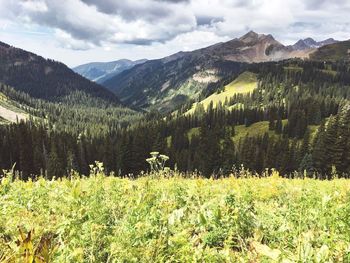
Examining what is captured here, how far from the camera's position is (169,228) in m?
5.07

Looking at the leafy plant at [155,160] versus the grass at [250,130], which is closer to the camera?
the leafy plant at [155,160]

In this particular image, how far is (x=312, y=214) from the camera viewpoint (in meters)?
6.04

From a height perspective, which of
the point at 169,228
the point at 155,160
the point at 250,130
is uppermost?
the point at 155,160

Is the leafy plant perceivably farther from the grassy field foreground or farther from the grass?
the grass

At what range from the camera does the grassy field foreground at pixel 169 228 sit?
393 cm

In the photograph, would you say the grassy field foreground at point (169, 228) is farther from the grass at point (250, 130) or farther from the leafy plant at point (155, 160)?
the grass at point (250, 130)

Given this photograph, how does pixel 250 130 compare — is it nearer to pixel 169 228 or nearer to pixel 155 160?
pixel 155 160

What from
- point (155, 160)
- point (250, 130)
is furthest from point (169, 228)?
point (250, 130)

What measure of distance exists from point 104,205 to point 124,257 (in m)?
2.49

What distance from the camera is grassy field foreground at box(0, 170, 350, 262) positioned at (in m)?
3.93

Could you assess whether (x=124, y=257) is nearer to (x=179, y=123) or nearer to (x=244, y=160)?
(x=244, y=160)

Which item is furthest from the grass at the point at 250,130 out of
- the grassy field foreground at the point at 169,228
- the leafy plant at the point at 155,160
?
the grassy field foreground at the point at 169,228

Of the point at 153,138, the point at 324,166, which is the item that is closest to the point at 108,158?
the point at 153,138

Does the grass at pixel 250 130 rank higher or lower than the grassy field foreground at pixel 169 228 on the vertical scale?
lower
